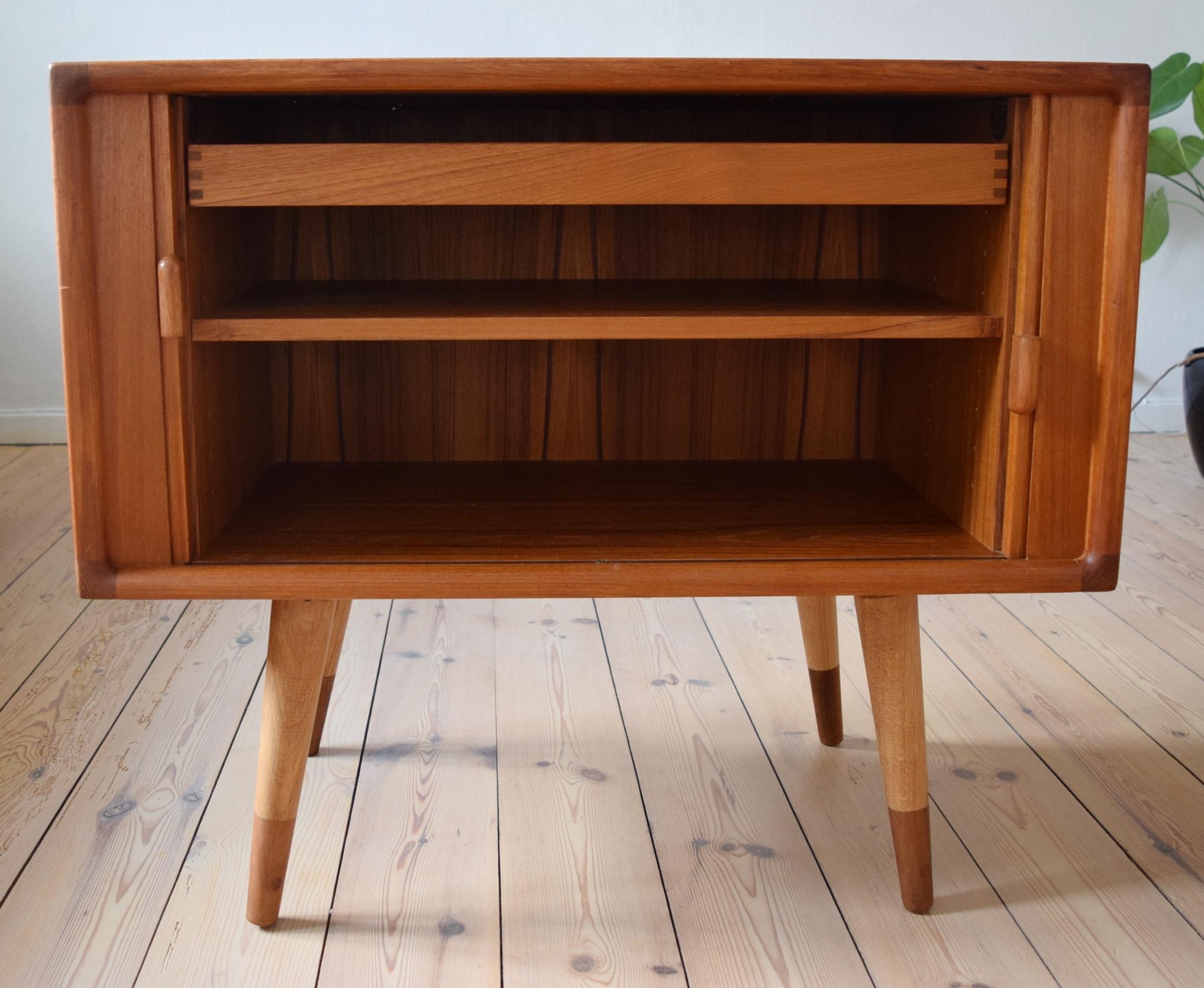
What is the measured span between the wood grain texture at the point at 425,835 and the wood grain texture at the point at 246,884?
0.02 m

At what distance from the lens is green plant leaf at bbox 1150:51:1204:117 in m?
2.42

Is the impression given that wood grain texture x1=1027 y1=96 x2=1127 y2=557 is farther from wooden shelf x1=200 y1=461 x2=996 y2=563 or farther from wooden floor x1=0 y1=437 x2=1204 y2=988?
wooden floor x1=0 y1=437 x2=1204 y2=988

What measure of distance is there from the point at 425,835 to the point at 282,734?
0.23 meters

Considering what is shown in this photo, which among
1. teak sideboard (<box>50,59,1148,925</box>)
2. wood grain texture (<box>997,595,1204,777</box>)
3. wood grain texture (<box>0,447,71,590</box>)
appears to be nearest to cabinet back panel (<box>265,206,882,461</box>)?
teak sideboard (<box>50,59,1148,925</box>)

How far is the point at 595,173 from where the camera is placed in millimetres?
787

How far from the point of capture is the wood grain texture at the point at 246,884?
0.88 meters

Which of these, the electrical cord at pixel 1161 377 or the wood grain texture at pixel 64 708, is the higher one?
the electrical cord at pixel 1161 377

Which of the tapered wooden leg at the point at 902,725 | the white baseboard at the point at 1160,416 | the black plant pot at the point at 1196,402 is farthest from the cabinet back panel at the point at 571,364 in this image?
the white baseboard at the point at 1160,416

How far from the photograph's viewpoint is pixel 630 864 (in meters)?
1.03

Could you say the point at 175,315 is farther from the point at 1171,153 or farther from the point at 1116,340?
the point at 1171,153

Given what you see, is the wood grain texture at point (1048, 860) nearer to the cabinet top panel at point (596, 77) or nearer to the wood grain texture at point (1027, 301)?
the wood grain texture at point (1027, 301)

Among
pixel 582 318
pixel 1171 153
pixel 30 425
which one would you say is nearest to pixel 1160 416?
pixel 1171 153

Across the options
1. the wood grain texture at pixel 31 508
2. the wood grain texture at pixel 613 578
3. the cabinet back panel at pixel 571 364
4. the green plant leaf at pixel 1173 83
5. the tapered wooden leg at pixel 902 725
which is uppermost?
the green plant leaf at pixel 1173 83

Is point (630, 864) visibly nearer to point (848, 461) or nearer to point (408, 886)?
point (408, 886)
